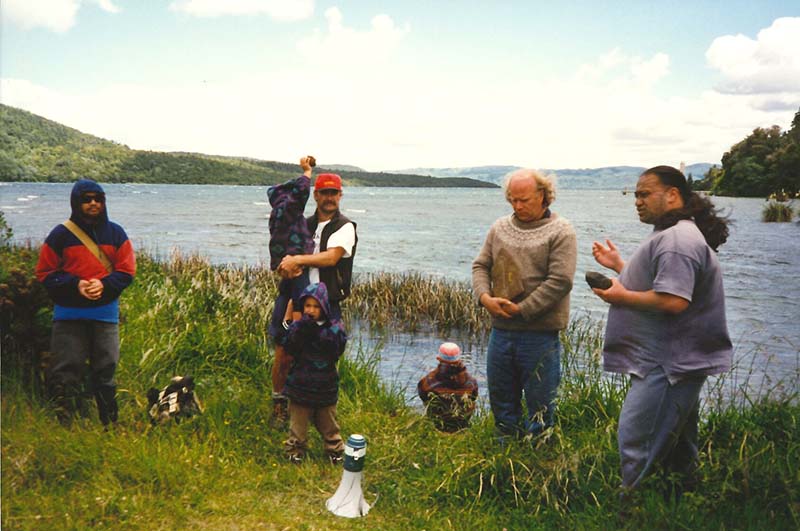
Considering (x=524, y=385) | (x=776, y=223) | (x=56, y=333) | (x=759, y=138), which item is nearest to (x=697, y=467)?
(x=524, y=385)

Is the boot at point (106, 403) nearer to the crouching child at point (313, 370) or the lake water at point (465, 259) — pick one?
the crouching child at point (313, 370)

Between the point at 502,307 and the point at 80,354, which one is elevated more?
the point at 502,307

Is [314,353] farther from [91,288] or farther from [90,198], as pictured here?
[90,198]

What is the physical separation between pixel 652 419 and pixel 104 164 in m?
138

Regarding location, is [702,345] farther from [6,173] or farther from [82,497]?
[6,173]

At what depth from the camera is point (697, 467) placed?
356 cm

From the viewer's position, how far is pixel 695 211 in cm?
333

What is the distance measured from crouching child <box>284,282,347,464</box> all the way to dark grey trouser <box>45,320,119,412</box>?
133 cm

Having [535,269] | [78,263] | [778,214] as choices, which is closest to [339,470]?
[535,269]

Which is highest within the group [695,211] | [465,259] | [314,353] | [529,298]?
[695,211]

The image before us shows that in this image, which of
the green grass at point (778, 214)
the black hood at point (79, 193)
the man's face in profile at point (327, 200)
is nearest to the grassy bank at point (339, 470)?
the black hood at point (79, 193)

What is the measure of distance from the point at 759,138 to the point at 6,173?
11038cm

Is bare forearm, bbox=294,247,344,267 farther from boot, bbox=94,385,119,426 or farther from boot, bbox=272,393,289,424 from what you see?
boot, bbox=94,385,119,426

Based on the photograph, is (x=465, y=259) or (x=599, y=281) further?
(x=465, y=259)
